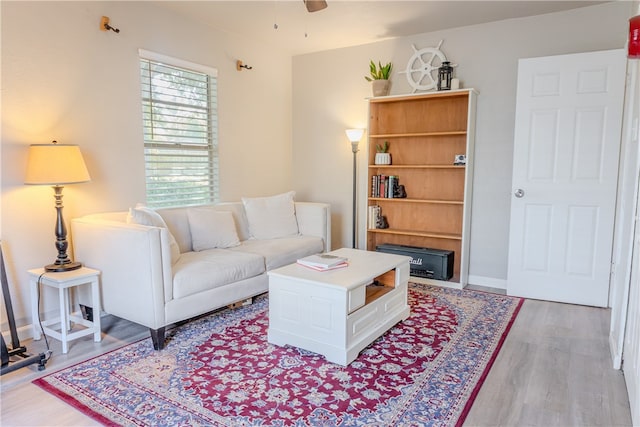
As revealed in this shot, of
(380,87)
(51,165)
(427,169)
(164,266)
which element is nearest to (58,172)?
(51,165)

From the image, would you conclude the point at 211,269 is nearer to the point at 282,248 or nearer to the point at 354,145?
the point at 282,248

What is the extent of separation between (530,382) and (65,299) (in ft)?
9.19

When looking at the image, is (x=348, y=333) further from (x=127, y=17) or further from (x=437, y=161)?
(x=127, y=17)

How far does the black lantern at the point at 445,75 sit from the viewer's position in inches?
156

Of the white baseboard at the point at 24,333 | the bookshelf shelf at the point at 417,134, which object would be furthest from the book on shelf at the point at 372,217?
the white baseboard at the point at 24,333

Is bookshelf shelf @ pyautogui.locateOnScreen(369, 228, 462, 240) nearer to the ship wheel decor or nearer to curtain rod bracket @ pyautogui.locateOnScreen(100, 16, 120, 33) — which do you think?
the ship wheel decor

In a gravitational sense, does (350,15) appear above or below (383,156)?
above


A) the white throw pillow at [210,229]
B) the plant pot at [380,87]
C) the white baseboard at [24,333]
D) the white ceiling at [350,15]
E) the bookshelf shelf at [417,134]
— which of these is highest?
the white ceiling at [350,15]

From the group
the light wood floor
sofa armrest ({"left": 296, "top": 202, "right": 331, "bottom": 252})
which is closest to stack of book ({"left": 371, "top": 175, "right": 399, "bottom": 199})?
sofa armrest ({"left": 296, "top": 202, "right": 331, "bottom": 252})

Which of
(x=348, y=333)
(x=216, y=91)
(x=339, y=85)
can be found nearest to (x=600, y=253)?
(x=348, y=333)

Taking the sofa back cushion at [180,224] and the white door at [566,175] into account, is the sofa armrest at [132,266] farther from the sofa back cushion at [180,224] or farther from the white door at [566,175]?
the white door at [566,175]

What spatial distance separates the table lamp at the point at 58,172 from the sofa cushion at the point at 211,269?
2.35 feet

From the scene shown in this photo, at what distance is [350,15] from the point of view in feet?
12.1

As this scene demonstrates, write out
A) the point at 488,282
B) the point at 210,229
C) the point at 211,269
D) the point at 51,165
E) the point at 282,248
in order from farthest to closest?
1. the point at 488,282
2. the point at 282,248
3. the point at 210,229
4. the point at 211,269
5. the point at 51,165
